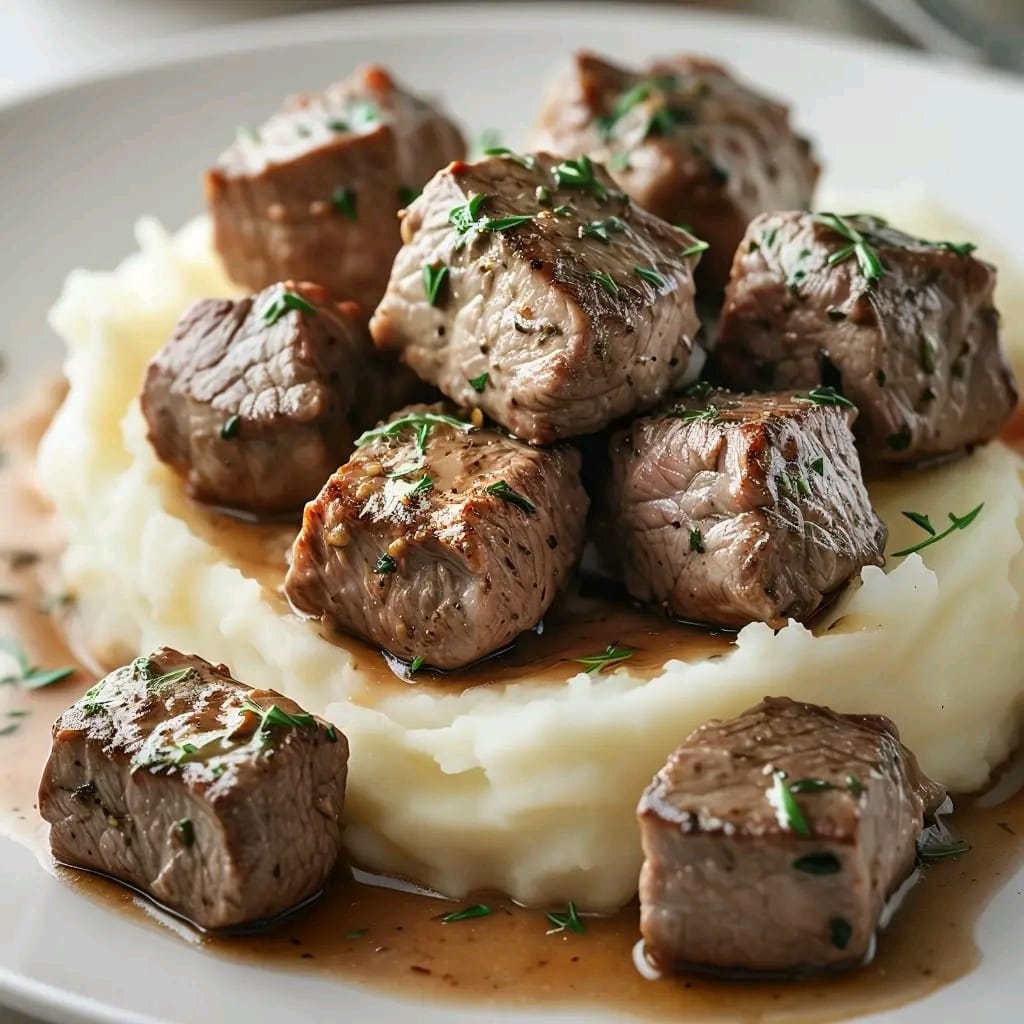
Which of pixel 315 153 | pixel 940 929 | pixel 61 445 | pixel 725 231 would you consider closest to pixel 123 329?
pixel 61 445

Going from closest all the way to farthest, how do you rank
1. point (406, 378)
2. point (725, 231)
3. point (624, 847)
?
point (624, 847), point (406, 378), point (725, 231)

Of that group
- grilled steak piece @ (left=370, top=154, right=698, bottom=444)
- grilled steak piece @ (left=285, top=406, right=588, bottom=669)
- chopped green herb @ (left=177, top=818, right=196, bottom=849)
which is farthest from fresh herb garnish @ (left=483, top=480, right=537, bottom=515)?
chopped green herb @ (left=177, top=818, right=196, bottom=849)

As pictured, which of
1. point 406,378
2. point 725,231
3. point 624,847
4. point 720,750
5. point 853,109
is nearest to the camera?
point 720,750

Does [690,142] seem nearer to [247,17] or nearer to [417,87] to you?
[417,87]

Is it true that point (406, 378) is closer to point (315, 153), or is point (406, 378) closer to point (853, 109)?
point (315, 153)

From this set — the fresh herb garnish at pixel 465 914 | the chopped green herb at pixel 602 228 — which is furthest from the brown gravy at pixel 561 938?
the chopped green herb at pixel 602 228

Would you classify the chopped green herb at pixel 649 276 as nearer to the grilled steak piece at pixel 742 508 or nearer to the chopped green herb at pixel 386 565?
the grilled steak piece at pixel 742 508

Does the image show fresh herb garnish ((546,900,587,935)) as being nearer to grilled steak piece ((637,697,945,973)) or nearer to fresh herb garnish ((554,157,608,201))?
grilled steak piece ((637,697,945,973))
